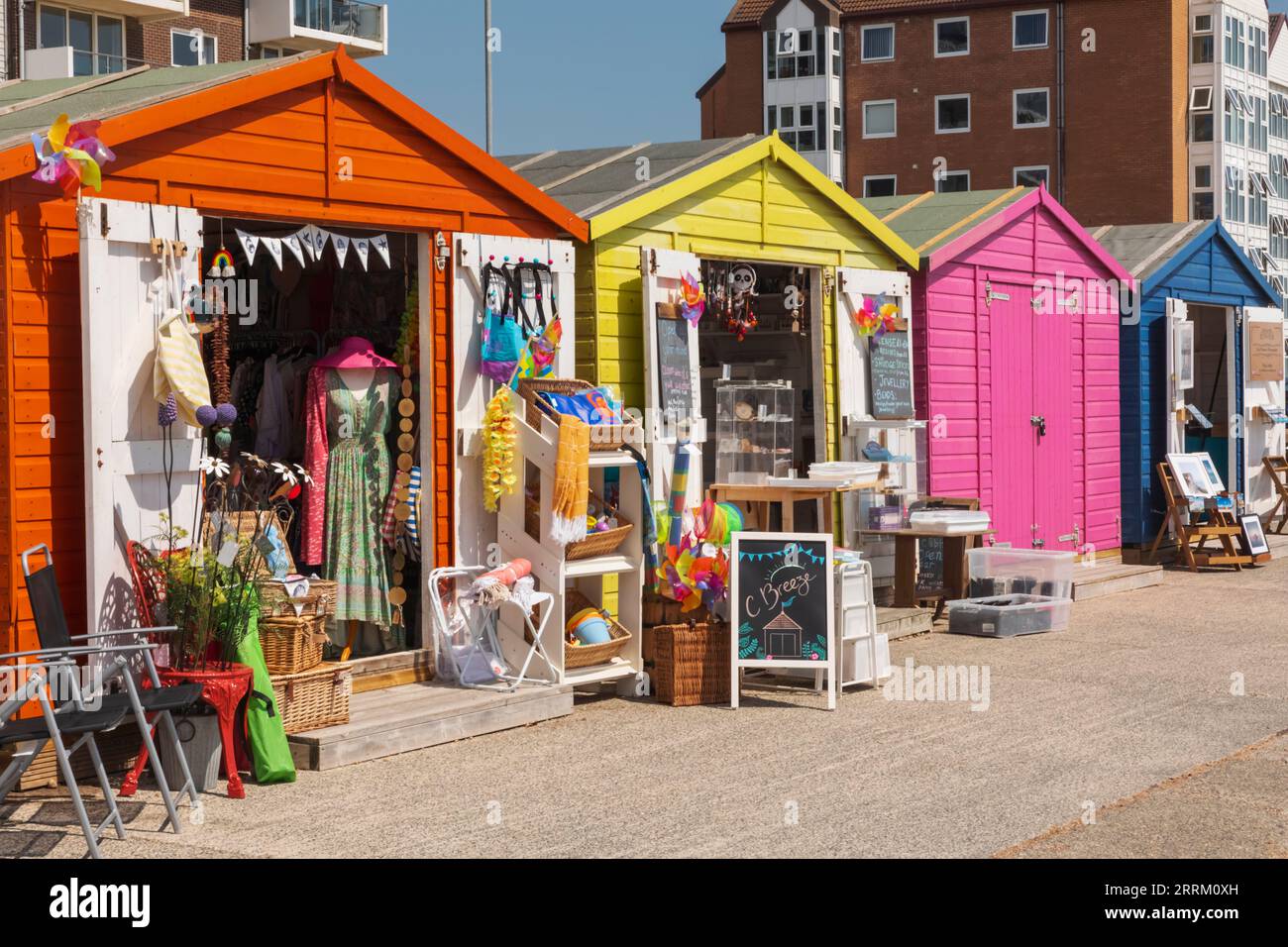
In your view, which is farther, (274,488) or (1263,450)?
(1263,450)

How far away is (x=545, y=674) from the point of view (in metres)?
8.53

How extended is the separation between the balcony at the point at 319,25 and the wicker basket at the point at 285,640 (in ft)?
103

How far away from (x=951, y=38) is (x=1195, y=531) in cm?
3376

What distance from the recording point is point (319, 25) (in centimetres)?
3759

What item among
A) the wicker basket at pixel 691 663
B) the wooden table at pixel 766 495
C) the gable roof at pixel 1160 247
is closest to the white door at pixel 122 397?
the wicker basket at pixel 691 663

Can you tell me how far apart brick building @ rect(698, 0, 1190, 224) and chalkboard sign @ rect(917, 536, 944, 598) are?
3047 centimetres

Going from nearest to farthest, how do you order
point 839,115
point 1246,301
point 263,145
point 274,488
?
1. point 263,145
2. point 274,488
3. point 1246,301
4. point 839,115

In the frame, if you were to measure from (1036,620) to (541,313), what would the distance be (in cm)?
423

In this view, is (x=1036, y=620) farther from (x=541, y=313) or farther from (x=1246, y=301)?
(x=1246, y=301)

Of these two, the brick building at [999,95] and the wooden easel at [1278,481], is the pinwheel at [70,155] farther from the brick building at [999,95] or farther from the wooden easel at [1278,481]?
the brick building at [999,95]

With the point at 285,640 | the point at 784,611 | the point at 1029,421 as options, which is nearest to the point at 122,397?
the point at 285,640

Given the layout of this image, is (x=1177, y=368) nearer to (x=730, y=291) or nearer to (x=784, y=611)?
(x=730, y=291)

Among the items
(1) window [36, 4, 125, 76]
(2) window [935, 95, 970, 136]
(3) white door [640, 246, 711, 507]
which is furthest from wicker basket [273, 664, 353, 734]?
(2) window [935, 95, 970, 136]

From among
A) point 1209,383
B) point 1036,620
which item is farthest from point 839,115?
point 1036,620
